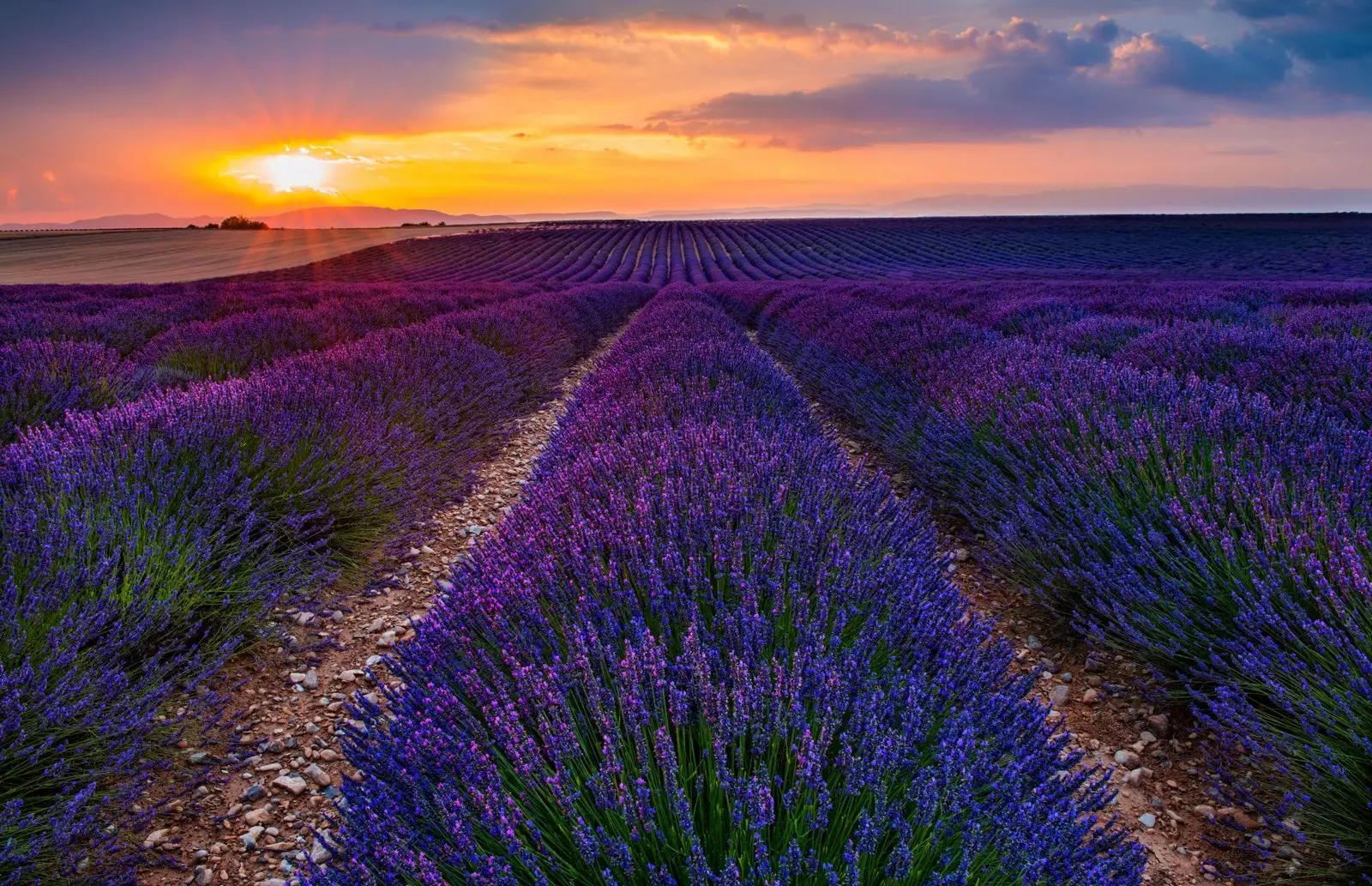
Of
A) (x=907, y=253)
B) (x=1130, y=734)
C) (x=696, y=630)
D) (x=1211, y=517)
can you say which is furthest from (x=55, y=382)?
(x=907, y=253)

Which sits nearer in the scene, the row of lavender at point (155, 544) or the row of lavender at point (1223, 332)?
the row of lavender at point (155, 544)

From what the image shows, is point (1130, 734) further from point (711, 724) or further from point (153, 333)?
point (153, 333)

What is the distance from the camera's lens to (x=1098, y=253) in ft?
93.9

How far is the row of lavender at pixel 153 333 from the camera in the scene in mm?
4418

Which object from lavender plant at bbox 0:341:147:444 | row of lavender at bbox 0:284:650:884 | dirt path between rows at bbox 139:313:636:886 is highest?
lavender plant at bbox 0:341:147:444

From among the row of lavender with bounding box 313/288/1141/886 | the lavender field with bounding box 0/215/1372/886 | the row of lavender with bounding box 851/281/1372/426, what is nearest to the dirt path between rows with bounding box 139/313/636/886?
the lavender field with bounding box 0/215/1372/886

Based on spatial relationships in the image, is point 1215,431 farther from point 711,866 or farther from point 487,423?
point 487,423

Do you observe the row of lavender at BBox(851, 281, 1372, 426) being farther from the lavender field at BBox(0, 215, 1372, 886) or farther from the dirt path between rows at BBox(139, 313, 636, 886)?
the dirt path between rows at BBox(139, 313, 636, 886)

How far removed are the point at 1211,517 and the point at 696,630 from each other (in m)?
1.92

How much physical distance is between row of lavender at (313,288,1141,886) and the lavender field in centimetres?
1

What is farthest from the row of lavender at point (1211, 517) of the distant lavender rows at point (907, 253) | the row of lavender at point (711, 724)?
the distant lavender rows at point (907, 253)

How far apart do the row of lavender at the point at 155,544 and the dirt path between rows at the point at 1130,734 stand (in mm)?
2276

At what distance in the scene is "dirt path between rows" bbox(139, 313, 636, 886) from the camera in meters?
1.78

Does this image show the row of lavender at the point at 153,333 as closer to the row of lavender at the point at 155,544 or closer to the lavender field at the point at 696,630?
the lavender field at the point at 696,630
